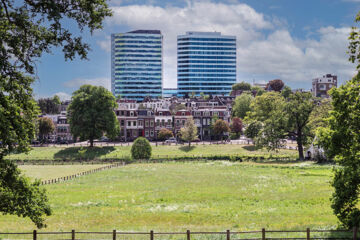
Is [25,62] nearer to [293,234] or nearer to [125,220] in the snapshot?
[125,220]

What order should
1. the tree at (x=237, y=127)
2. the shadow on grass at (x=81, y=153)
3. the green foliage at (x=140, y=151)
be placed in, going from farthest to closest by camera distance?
the tree at (x=237, y=127), the shadow on grass at (x=81, y=153), the green foliage at (x=140, y=151)

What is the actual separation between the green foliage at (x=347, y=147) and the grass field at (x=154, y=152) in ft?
223

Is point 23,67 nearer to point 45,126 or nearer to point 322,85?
point 45,126

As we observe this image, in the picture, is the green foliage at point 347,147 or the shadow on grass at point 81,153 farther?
the shadow on grass at point 81,153

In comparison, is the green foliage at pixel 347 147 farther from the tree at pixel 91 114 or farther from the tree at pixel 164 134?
the tree at pixel 164 134

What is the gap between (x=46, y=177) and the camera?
63.6m

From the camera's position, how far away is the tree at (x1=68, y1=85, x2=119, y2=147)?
4001 inches

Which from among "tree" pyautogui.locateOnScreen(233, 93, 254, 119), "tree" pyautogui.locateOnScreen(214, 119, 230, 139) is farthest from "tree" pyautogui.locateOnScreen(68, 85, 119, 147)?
"tree" pyautogui.locateOnScreen(233, 93, 254, 119)

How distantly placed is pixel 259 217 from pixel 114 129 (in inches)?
3010

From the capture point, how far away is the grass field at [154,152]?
95387mm

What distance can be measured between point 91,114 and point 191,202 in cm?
6796

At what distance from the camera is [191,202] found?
39562mm

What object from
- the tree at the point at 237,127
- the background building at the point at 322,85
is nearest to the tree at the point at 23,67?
the tree at the point at 237,127

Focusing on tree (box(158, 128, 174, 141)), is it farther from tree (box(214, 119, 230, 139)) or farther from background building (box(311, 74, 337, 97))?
background building (box(311, 74, 337, 97))
